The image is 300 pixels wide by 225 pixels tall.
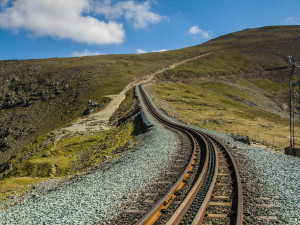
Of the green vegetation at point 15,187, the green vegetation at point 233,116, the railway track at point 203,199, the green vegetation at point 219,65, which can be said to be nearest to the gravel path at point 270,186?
the railway track at point 203,199

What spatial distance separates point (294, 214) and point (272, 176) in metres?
3.59

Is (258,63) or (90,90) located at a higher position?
(258,63)

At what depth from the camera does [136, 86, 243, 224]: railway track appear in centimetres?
729

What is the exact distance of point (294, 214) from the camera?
7.53m

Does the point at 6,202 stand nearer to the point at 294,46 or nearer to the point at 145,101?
the point at 145,101

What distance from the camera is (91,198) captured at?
9.40 meters

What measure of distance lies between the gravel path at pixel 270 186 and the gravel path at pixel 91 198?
4.24 m

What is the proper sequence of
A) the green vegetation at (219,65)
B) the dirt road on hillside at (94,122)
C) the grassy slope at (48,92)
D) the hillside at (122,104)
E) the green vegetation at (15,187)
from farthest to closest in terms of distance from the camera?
the green vegetation at (219,65), the grassy slope at (48,92), the dirt road on hillside at (94,122), the hillside at (122,104), the green vegetation at (15,187)

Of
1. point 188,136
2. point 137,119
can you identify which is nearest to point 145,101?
point 137,119

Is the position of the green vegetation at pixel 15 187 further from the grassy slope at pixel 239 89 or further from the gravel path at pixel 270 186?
the grassy slope at pixel 239 89

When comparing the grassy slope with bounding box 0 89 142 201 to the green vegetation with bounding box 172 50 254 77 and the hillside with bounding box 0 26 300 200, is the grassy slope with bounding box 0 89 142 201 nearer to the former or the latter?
the hillside with bounding box 0 26 300 200

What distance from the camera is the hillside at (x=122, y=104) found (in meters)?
26.5

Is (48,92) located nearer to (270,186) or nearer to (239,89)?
(239,89)

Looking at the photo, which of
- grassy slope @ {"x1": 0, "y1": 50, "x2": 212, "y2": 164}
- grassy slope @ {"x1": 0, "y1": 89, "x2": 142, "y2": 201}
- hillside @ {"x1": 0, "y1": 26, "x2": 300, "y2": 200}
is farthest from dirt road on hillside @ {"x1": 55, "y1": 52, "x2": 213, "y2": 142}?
grassy slope @ {"x1": 0, "y1": 50, "x2": 212, "y2": 164}
